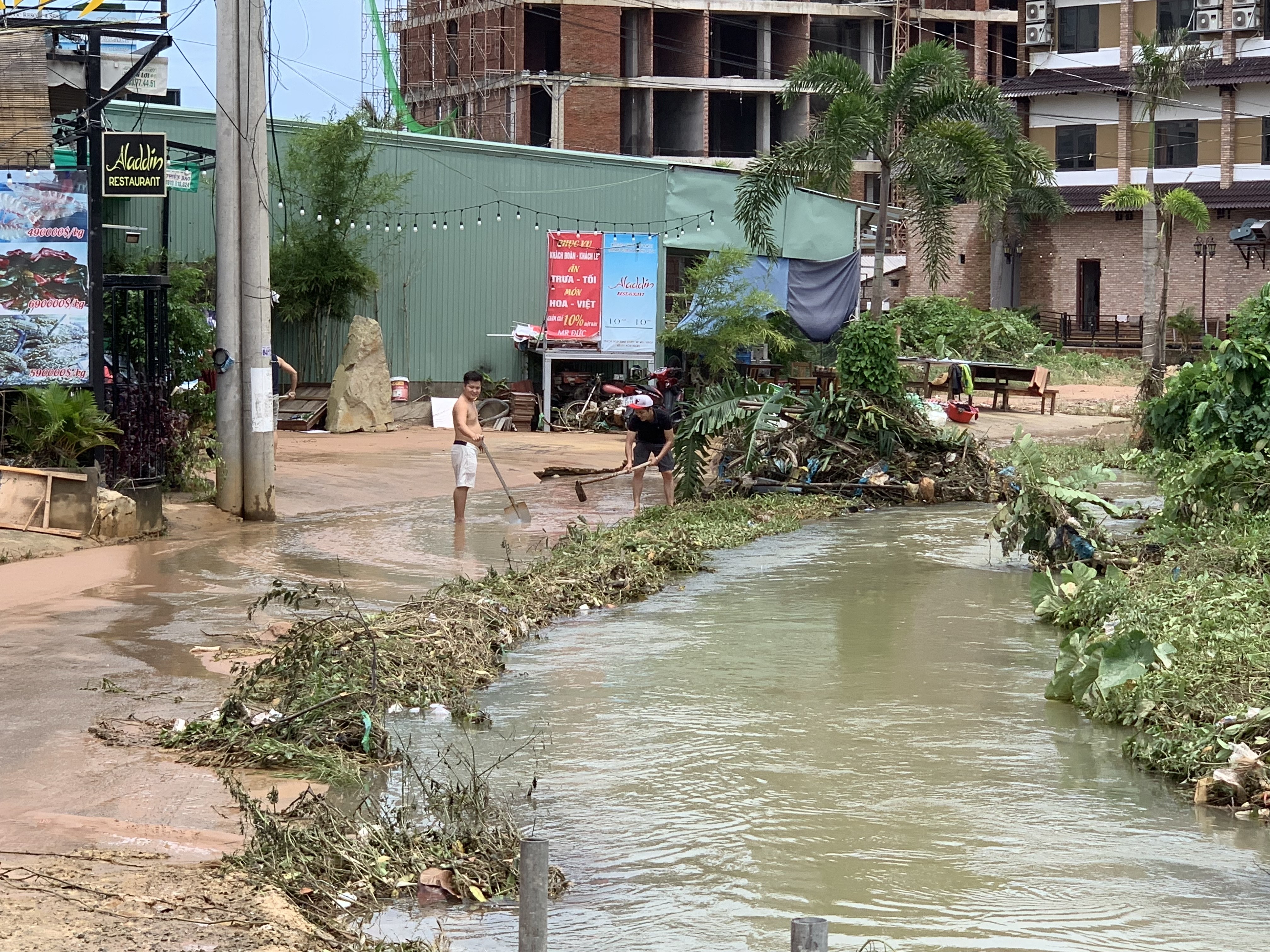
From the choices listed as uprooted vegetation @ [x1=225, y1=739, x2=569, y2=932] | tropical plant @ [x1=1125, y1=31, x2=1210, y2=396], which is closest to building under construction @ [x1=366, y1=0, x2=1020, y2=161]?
tropical plant @ [x1=1125, y1=31, x2=1210, y2=396]

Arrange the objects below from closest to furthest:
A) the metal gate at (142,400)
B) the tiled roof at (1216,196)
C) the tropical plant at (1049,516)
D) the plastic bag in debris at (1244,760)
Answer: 1. the plastic bag in debris at (1244,760)
2. the tropical plant at (1049,516)
3. the metal gate at (142,400)
4. the tiled roof at (1216,196)

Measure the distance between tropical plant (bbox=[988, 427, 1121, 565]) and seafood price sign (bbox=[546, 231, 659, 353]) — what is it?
14.5 meters

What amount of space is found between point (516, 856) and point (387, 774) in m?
1.45

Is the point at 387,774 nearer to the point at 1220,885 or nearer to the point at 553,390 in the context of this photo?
the point at 1220,885

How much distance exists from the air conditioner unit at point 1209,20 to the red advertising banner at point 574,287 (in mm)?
28937

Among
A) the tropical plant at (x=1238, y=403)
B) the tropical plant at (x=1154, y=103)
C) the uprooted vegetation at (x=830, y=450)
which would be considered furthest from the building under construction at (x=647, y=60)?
the tropical plant at (x=1238, y=403)

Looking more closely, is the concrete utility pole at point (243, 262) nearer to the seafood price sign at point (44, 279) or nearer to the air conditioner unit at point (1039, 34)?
the seafood price sign at point (44, 279)

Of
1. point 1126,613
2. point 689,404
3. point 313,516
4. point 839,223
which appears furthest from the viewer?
point 839,223

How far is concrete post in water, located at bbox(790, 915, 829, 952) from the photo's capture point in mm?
3432

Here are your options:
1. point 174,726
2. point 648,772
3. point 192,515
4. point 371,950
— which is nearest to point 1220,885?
point 648,772

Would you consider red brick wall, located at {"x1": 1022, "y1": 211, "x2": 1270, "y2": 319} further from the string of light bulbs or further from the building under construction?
the string of light bulbs

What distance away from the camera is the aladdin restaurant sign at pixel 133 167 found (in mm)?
13742

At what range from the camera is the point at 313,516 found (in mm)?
15688

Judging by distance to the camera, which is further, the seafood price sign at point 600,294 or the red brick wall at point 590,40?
the red brick wall at point 590,40
